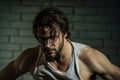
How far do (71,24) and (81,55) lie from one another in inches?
45.5

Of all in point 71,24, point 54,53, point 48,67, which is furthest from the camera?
point 71,24

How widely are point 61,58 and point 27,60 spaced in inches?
8.0

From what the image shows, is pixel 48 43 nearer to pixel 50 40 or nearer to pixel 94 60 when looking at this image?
pixel 50 40

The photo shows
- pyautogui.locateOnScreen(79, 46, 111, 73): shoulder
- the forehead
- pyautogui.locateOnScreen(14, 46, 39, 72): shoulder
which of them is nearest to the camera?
the forehead

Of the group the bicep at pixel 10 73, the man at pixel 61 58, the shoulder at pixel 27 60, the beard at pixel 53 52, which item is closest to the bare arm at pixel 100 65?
the man at pixel 61 58

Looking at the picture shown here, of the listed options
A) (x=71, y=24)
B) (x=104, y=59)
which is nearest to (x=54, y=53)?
(x=104, y=59)

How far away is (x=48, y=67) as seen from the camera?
158cm

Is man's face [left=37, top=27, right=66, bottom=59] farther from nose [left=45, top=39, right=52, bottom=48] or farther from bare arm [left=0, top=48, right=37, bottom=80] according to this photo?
bare arm [left=0, top=48, right=37, bottom=80]

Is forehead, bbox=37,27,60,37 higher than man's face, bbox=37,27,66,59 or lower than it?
higher

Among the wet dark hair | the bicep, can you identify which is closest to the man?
the wet dark hair

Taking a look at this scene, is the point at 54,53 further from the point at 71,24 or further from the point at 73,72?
the point at 71,24

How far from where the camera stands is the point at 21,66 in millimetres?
1703

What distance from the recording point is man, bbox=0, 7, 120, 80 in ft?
4.82

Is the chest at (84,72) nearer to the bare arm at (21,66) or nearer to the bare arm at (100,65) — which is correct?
the bare arm at (100,65)
